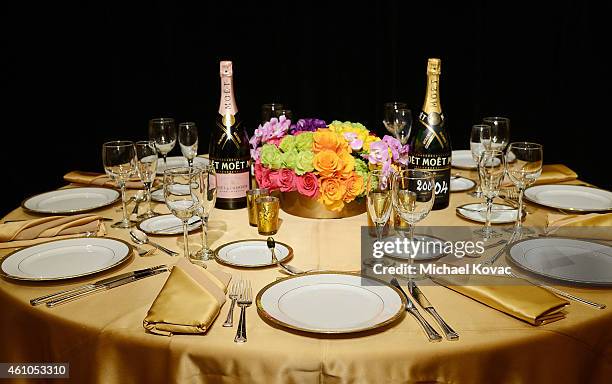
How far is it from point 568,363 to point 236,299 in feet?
2.19

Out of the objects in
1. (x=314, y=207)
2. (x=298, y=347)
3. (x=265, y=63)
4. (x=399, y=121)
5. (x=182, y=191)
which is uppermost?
(x=265, y=63)

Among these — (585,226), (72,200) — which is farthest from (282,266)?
(72,200)

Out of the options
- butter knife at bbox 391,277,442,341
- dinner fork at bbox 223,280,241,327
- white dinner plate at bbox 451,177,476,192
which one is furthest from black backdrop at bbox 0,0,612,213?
Result: butter knife at bbox 391,277,442,341

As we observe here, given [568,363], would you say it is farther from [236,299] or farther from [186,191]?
[186,191]

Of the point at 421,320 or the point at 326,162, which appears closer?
the point at 421,320

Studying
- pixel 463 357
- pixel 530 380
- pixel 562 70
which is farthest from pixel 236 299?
pixel 562 70

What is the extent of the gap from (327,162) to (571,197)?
0.87 m

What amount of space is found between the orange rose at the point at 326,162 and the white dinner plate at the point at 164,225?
1.24 ft

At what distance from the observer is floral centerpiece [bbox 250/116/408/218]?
1.77 m

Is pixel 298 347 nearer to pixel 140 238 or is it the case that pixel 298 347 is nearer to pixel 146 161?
pixel 140 238

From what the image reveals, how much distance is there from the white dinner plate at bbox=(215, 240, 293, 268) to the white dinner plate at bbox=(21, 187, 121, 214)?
598mm

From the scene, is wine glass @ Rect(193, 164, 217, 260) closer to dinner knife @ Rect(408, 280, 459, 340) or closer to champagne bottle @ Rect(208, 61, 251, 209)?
champagne bottle @ Rect(208, 61, 251, 209)

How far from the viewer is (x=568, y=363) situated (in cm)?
120

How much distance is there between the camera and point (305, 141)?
1813 mm
